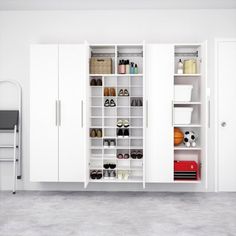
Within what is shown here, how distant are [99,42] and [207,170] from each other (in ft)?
8.28

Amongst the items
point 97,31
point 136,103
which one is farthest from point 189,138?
point 97,31

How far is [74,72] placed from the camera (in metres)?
5.48

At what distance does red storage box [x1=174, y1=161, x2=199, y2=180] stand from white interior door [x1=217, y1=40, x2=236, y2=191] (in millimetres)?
563

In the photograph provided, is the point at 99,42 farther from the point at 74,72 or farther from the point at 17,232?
the point at 17,232

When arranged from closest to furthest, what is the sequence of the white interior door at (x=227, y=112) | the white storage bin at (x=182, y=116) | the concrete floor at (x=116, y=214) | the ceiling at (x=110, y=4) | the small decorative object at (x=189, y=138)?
the concrete floor at (x=116, y=214) < the ceiling at (x=110, y=4) < the white storage bin at (x=182, y=116) < the small decorative object at (x=189, y=138) < the white interior door at (x=227, y=112)

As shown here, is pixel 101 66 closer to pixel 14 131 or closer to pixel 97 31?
pixel 97 31

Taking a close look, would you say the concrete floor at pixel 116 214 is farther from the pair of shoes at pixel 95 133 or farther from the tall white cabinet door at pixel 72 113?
the pair of shoes at pixel 95 133

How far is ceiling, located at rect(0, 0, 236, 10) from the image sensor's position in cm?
541

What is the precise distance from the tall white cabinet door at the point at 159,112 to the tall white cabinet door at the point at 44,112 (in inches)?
52.1

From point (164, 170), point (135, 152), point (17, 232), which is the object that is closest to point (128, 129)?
point (135, 152)

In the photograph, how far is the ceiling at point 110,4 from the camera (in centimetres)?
541

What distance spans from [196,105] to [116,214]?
2155 mm

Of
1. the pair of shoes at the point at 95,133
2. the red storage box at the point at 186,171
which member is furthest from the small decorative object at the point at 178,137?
the pair of shoes at the point at 95,133

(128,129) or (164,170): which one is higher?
(128,129)
